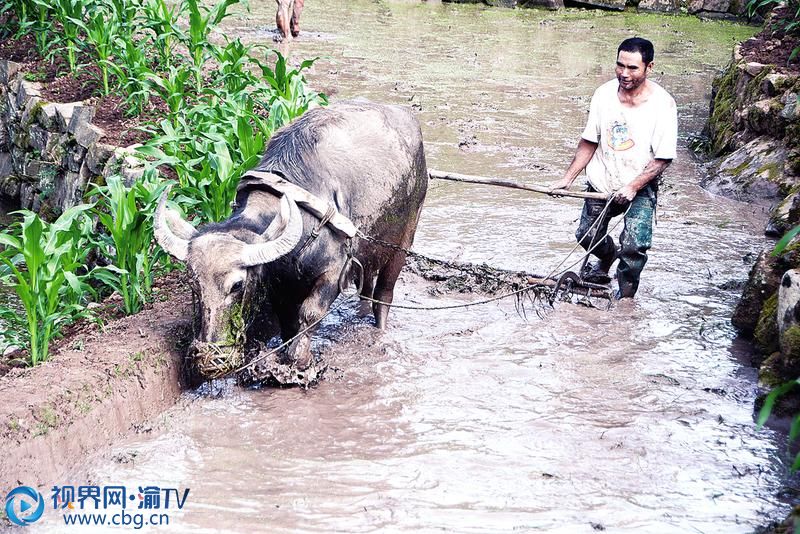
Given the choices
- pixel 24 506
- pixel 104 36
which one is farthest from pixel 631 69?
pixel 104 36

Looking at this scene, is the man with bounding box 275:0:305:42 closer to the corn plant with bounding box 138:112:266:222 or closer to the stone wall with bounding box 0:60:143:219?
the stone wall with bounding box 0:60:143:219

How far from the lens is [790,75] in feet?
28.1

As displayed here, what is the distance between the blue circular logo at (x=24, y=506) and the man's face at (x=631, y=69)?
13.4 feet

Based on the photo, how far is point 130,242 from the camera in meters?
5.38

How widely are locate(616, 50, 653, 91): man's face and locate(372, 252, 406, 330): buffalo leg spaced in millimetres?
1770

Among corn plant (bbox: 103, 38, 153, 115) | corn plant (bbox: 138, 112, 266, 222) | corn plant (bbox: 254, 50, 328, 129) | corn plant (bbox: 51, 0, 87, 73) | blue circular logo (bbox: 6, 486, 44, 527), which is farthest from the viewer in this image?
corn plant (bbox: 51, 0, 87, 73)

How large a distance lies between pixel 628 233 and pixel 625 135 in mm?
636

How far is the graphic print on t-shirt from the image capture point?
5.88 metres

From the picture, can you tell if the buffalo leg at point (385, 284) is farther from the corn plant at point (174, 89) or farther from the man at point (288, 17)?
the man at point (288, 17)

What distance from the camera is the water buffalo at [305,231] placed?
4.39 metres

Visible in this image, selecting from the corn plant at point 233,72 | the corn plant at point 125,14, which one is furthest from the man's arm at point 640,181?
the corn plant at point 125,14

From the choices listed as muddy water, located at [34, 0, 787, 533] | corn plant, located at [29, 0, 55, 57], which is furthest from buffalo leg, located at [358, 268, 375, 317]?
corn plant, located at [29, 0, 55, 57]

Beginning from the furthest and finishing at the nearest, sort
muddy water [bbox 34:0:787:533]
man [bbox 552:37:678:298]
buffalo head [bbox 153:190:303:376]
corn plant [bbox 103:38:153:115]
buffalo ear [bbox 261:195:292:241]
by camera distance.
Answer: corn plant [bbox 103:38:153:115], man [bbox 552:37:678:298], buffalo ear [bbox 261:195:292:241], buffalo head [bbox 153:190:303:376], muddy water [bbox 34:0:787:533]

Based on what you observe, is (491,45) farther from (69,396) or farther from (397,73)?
(69,396)
